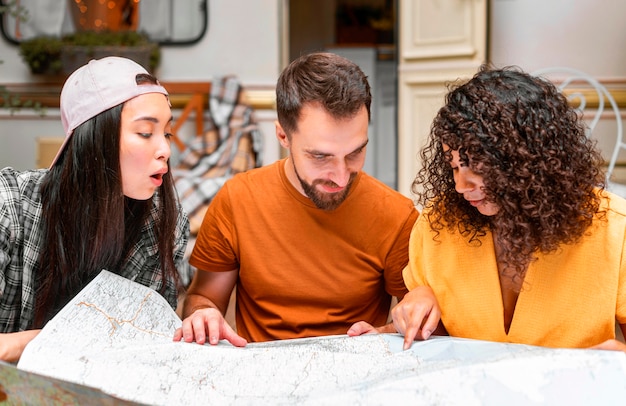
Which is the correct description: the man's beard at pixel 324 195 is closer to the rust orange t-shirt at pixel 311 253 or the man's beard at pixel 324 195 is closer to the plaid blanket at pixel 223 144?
the rust orange t-shirt at pixel 311 253

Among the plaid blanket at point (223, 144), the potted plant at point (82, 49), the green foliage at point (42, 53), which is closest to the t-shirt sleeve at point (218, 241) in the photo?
the plaid blanket at point (223, 144)

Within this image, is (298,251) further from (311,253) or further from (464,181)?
(464,181)

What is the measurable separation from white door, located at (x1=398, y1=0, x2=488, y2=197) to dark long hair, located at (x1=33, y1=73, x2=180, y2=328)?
300 cm

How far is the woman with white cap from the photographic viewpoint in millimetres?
1312

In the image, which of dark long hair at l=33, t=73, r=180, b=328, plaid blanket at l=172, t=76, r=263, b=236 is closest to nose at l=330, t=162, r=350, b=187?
dark long hair at l=33, t=73, r=180, b=328

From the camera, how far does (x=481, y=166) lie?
3.81ft

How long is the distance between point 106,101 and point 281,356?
0.57 meters

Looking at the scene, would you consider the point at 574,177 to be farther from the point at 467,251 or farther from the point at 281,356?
the point at 281,356

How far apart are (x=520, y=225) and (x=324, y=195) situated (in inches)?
17.9

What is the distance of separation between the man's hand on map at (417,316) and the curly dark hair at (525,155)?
0.56 feet

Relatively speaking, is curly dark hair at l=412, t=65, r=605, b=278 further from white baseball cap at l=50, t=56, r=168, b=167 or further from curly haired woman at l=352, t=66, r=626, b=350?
white baseball cap at l=50, t=56, r=168, b=167

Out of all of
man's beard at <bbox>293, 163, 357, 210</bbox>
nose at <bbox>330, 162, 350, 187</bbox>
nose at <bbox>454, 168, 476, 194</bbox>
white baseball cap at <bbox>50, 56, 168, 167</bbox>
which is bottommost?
man's beard at <bbox>293, 163, 357, 210</bbox>

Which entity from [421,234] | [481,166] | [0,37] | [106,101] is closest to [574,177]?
[481,166]

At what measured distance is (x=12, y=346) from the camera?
1.12 meters
